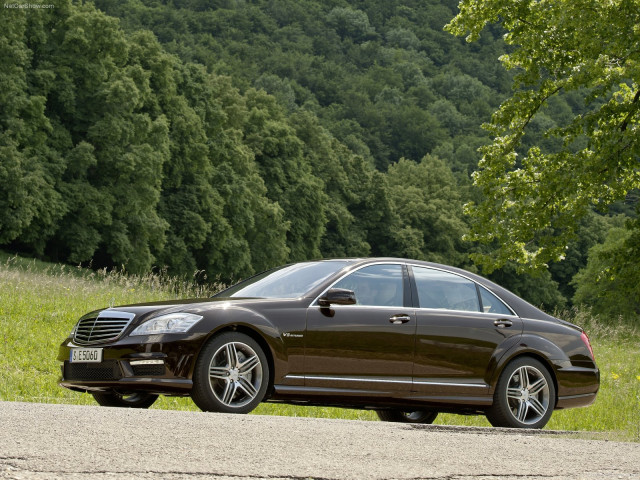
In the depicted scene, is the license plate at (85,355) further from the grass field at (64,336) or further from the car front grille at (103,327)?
the grass field at (64,336)

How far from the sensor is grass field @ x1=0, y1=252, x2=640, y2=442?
1302cm

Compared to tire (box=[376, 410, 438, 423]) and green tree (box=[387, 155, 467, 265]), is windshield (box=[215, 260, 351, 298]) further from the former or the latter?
green tree (box=[387, 155, 467, 265])

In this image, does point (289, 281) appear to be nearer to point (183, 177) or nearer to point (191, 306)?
point (191, 306)

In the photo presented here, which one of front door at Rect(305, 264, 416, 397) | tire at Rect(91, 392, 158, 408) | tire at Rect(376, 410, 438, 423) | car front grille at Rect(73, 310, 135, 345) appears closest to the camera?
car front grille at Rect(73, 310, 135, 345)

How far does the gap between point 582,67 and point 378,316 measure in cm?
1297

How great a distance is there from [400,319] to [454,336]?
583mm

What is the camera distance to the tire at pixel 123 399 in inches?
408

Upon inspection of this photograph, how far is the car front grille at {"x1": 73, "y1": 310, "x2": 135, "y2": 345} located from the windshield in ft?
4.14

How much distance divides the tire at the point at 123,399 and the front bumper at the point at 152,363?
1.05 metres

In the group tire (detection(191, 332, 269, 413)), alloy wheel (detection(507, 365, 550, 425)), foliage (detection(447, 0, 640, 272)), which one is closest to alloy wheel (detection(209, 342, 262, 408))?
tire (detection(191, 332, 269, 413))

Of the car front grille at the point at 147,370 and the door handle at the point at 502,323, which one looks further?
the door handle at the point at 502,323

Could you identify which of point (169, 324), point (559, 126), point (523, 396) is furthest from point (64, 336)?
point (559, 126)

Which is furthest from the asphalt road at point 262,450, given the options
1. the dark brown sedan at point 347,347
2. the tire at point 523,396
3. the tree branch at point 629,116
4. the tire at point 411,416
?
the tree branch at point 629,116

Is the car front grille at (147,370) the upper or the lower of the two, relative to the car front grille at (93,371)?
upper
